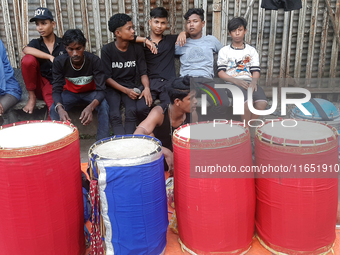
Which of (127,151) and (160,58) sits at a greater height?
(160,58)

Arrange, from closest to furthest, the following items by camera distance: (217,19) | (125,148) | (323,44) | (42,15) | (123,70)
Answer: (125,148) → (42,15) → (123,70) → (217,19) → (323,44)

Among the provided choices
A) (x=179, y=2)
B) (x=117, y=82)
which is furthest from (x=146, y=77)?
(x=179, y=2)

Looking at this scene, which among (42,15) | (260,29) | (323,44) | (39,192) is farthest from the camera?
(323,44)

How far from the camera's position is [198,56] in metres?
3.92

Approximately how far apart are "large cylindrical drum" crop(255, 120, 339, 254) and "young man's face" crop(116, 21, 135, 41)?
2.43 meters

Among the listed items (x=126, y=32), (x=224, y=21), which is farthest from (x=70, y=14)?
(x=224, y=21)

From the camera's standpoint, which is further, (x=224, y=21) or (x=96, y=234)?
(x=224, y=21)

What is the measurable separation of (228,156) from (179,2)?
3370 millimetres

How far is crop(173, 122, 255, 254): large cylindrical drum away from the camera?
69.2 inches

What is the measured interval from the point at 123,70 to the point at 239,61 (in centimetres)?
149

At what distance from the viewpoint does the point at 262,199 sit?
1.94 metres

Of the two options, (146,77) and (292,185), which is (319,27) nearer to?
(146,77)

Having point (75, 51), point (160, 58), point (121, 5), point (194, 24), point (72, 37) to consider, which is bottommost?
point (160, 58)

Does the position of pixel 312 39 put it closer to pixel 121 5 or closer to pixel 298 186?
pixel 121 5
